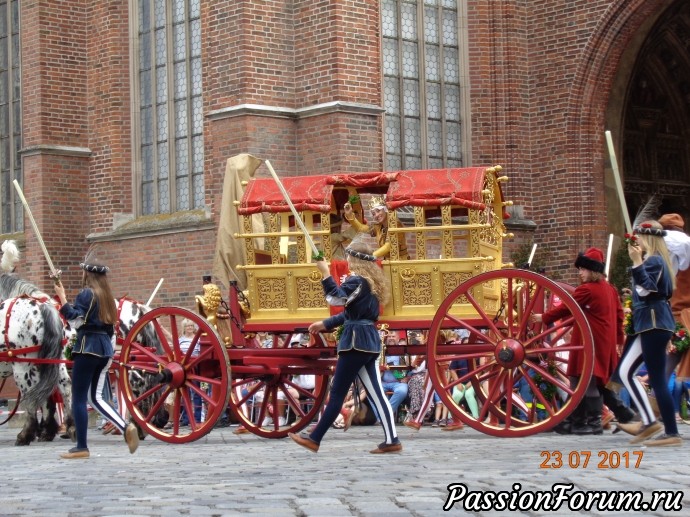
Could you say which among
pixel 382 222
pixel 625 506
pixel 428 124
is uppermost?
pixel 428 124

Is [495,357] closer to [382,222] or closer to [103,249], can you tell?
[382,222]

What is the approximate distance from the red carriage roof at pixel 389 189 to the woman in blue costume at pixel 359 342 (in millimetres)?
1670

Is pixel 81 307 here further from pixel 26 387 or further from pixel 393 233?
pixel 393 233

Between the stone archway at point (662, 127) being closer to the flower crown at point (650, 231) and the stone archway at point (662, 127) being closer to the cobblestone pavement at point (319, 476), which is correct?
the cobblestone pavement at point (319, 476)

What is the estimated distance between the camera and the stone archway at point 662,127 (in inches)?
897

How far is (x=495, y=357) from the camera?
12.1m

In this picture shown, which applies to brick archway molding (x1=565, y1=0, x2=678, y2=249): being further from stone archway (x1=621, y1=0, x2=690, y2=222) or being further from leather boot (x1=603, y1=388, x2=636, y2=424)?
leather boot (x1=603, y1=388, x2=636, y2=424)

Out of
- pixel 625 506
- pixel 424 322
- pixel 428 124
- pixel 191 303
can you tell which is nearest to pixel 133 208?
pixel 191 303

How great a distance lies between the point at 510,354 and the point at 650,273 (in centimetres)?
165

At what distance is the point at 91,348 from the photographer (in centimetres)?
1149

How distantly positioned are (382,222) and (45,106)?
1056 cm

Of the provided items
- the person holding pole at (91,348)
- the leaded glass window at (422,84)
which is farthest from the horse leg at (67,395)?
the leaded glass window at (422,84)
